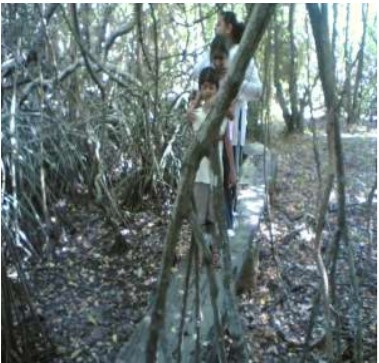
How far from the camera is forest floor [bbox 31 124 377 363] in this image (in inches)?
118

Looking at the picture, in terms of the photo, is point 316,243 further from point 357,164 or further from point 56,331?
point 357,164

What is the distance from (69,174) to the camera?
4496 millimetres

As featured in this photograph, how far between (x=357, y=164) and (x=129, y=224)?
7.55 ft

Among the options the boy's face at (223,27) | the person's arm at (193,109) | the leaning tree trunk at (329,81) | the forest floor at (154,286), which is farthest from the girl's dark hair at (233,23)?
the leaning tree trunk at (329,81)

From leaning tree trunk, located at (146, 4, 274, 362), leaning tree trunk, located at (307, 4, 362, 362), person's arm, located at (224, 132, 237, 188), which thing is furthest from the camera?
person's arm, located at (224, 132, 237, 188)

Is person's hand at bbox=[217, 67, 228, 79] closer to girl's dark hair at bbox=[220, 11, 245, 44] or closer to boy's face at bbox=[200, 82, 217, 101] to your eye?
boy's face at bbox=[200, 82, 217, 101]

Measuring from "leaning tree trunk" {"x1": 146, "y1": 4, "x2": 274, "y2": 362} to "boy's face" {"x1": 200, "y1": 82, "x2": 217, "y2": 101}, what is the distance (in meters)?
1.51

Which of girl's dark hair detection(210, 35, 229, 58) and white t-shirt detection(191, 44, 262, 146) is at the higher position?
girl's dark hair detection(210, 35, 229, 58)

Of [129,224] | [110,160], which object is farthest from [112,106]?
[129,224]

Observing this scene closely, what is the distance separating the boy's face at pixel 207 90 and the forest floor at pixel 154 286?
2.61 feet

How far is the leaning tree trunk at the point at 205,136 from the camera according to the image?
1.35 metres

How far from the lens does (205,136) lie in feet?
4.72

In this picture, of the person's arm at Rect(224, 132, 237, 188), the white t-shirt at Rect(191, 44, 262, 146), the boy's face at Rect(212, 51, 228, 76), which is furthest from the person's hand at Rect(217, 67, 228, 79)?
the person's arm at Rect(224, 132, 237, 188)

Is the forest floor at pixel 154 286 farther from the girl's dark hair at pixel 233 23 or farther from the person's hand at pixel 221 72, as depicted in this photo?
the girl's dark hair at pixel 233 23
